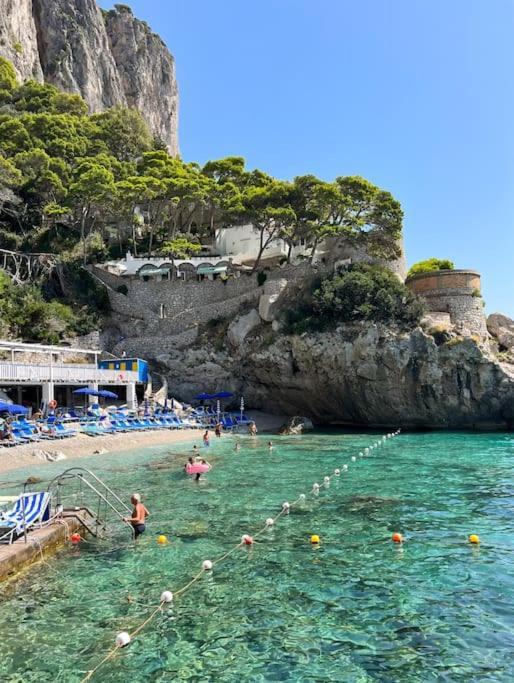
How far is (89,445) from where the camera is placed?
25938 millimetres

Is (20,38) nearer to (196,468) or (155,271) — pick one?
(155,271)

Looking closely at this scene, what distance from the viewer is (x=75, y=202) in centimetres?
4566

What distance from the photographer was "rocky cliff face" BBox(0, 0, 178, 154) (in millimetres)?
72256

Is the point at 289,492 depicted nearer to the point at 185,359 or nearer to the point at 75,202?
the point at 185,359

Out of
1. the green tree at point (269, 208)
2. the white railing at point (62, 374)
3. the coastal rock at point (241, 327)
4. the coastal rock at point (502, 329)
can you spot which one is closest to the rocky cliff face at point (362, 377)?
the coastal rock at point (241, 327)

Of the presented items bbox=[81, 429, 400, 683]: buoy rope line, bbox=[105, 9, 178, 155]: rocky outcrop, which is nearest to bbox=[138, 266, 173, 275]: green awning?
bbox=[81, 429, 400, 683]: buoy rope line

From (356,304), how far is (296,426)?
978 centimetres

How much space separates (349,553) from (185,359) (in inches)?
1210

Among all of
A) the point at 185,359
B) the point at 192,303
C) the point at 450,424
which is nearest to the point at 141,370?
the point at 185,359

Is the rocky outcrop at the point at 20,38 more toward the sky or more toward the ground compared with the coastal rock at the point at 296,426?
more toward the sky

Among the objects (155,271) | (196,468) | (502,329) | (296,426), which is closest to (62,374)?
(155,271)

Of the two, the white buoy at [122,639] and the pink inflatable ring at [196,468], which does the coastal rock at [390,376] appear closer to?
the pink inflatable ring at [196,468]

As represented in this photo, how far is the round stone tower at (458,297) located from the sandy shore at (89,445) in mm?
21385

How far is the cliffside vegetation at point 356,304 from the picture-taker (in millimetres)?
37000
